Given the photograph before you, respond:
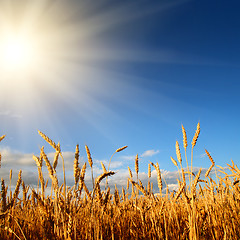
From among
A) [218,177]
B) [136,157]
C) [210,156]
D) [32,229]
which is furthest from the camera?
[218,177]

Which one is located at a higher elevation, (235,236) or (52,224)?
(52,224)

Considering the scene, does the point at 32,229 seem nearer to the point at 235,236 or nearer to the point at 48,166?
the point at 48,166

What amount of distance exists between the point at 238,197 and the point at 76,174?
15.4ft

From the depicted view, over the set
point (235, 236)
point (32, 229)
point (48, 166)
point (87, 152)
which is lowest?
point (235, 236)

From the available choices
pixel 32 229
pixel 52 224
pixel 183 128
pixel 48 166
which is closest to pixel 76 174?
pixel 48 166

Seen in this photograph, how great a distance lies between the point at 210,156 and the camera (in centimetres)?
439

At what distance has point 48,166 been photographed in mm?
1897

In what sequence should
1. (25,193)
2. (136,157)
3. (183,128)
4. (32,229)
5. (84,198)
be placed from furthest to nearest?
1. (25,193)
2. (84,198)
3. (136,157)
4. (32,229)
5. (183,128)

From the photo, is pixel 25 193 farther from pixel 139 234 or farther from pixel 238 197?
pixel 238 197

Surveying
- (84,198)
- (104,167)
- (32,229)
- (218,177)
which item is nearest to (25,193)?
(84,198)

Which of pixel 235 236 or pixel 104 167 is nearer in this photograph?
pixel 235 236

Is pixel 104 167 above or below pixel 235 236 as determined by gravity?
above

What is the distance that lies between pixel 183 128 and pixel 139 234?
1.68 m

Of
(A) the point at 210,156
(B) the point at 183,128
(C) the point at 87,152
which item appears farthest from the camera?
(A) the point at 210,156
